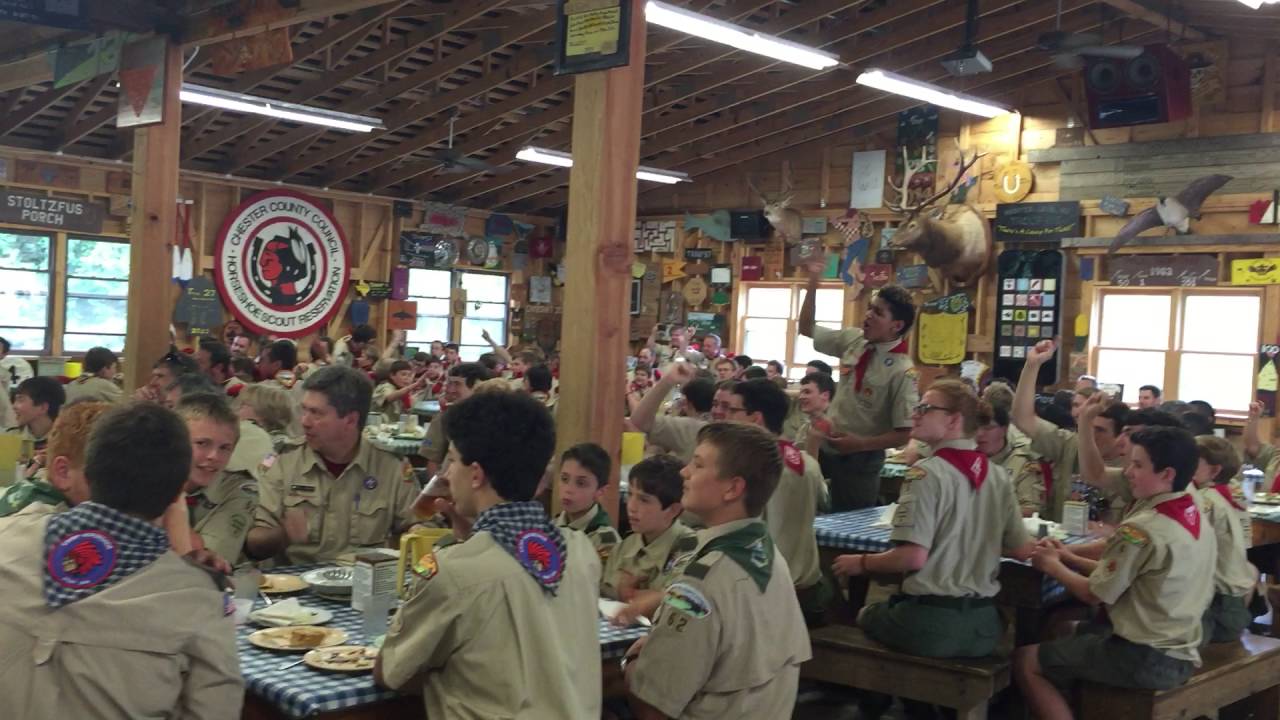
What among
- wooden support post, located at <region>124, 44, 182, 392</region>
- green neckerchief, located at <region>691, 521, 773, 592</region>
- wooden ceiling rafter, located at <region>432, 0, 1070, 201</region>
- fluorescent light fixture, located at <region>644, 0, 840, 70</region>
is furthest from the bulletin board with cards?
green neckerchief, located at <region>691, 521, 773, 592</region>

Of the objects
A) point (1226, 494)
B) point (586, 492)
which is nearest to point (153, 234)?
point (586, 492)

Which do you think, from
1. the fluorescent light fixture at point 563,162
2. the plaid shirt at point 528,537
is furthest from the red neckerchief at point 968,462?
the fluorescent light fixture at point 563,162

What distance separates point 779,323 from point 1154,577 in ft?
37.6

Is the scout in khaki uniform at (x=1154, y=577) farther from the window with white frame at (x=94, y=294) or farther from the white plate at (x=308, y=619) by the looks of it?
the window with white frame at (x=94, y=294)

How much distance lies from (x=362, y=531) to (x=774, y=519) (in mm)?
1557

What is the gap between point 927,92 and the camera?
11523mm

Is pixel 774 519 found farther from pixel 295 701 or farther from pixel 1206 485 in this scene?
pixel 295 701

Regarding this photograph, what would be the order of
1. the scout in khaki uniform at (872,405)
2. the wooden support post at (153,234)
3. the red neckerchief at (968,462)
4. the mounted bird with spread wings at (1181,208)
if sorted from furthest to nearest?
the mounted bird with spread wings at (1181,208), the wooden support post at (153,234), the scout in khaki uniform at (872,405), the red neckerchief at (968,462)

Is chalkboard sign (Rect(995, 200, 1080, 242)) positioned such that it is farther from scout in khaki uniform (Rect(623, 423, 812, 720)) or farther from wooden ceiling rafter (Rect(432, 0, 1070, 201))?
scout in khaki uniform (Rect(623, 423, 812, 720))

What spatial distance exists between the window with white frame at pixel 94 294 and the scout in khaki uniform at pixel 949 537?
10.9m

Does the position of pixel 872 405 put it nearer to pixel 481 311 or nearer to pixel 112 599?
pixel 112 599

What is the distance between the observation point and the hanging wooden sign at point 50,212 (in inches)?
483

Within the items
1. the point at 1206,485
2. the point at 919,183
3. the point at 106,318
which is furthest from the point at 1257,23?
the point at 106,318

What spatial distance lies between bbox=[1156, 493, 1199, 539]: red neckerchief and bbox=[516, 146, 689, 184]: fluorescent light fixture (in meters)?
10.1
